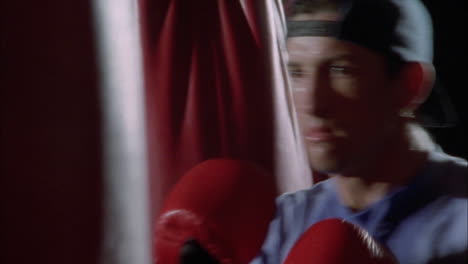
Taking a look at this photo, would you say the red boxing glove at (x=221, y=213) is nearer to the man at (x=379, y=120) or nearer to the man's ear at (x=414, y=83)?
the man at (x=379, y=120)

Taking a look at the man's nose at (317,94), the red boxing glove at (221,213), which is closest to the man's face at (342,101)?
the man's nose at (317,94)

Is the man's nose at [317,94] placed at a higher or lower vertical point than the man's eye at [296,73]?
lower

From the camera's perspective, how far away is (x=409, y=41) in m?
0.80

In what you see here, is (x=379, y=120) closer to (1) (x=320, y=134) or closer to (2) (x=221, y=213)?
(1) (x=320, y=134)

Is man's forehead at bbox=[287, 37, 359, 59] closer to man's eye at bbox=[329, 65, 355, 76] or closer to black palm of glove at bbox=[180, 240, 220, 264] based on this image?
man's eye at bbox=[329, 65, 355, 76]

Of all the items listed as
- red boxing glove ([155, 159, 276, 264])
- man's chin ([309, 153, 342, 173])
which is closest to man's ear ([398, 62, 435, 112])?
man's chin ([309, 153, 342, 173])

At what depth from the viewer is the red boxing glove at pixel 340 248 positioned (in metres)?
0.71

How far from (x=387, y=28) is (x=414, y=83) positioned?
8 cm

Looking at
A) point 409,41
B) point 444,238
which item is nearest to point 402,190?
point 444,238

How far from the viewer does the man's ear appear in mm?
812

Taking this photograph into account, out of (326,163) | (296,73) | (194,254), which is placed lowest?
(194,254)

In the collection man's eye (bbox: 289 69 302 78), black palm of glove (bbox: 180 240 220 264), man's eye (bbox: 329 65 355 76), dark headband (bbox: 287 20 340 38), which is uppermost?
dark headband (bbox: 287 20 340 38)

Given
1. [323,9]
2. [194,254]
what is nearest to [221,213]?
[194,254]

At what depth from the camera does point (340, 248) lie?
722mm
